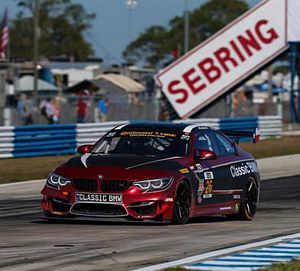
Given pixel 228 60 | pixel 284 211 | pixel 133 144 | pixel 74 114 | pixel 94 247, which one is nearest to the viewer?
pixel 94 247

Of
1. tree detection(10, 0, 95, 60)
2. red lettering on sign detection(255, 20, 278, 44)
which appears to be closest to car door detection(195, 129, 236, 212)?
red lettering on sign detection(255, 20, 278, 44)

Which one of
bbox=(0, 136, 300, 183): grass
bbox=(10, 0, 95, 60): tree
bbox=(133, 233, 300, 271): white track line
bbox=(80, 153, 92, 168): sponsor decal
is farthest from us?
bbox=(10, 0, 95, 60): tree

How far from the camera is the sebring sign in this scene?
44312 millimetres

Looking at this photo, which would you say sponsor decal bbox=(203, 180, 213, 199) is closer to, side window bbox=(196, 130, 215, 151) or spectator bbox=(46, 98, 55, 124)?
side window bbox=(196, 130, 215, 151)

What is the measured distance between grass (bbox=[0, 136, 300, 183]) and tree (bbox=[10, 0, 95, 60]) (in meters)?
94.0

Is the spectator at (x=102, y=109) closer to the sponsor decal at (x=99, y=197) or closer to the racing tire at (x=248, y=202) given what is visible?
the racing tire at (x=248, y=202)

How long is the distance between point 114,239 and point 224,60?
32538 mm

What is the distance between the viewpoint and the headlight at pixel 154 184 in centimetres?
1360

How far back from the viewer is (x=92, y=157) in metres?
14.2

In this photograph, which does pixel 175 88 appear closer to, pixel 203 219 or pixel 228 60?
pixel 228 60

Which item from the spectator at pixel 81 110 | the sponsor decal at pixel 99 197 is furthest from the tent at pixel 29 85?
the sponsor decal at pixel 99 197

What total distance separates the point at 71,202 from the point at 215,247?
2.60 metres

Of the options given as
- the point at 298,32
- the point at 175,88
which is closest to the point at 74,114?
the point at 175,88

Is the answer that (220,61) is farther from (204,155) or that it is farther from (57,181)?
(57,181)
